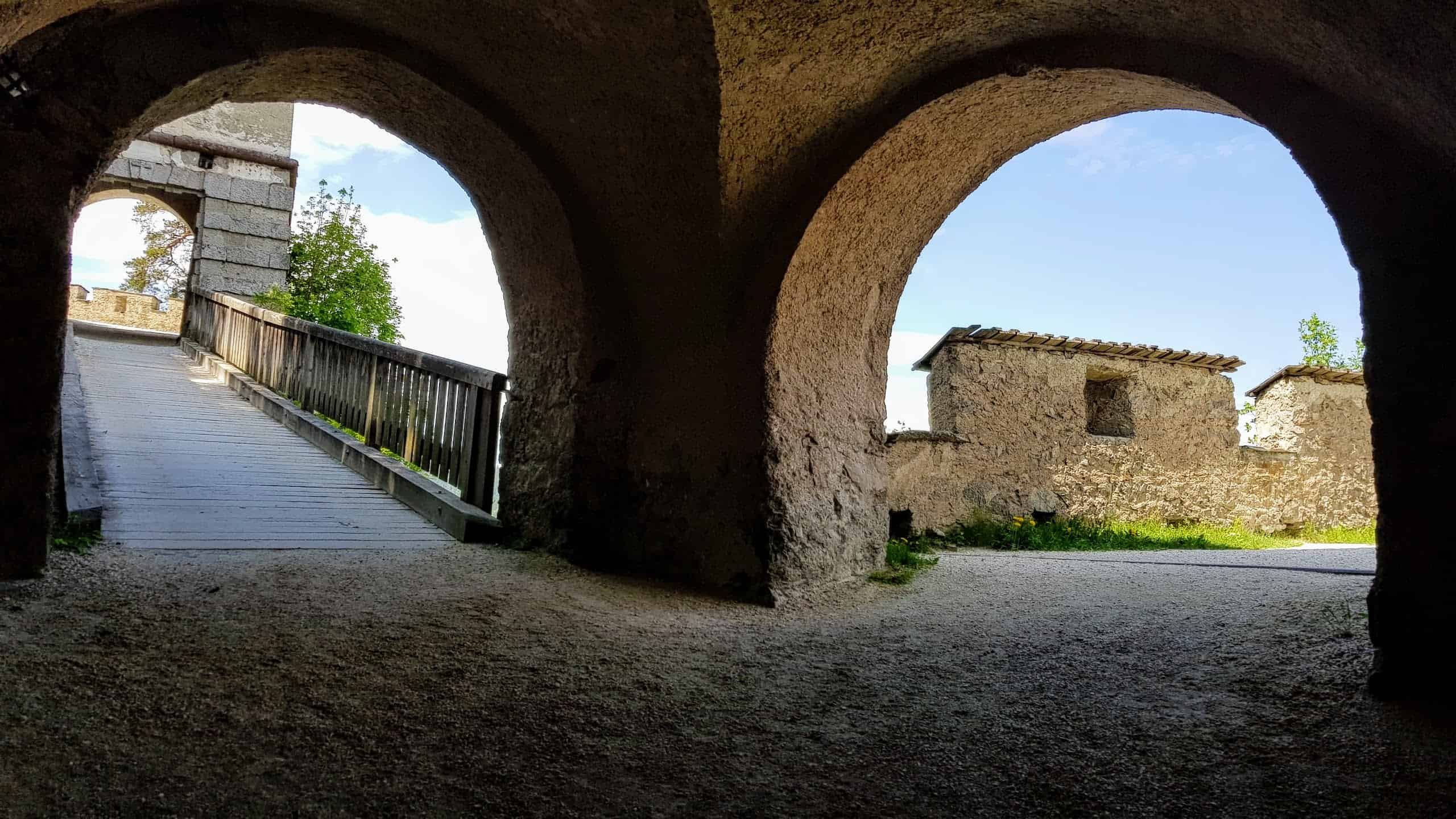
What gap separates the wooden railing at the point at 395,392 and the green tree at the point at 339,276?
11.2ft

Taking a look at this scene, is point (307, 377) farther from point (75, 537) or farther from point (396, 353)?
point (75, 537)

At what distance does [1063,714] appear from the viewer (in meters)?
2.12

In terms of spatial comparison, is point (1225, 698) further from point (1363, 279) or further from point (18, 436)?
point (18, 436)

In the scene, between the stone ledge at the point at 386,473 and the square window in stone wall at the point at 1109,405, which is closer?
the stone ledge at the point at 386,473

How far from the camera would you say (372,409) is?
21.1ft

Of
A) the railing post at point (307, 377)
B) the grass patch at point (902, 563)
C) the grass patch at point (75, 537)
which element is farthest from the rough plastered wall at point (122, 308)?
the grass patch at point (902, 563)

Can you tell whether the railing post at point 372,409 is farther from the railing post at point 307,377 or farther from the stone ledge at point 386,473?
the railing post at point 307,377

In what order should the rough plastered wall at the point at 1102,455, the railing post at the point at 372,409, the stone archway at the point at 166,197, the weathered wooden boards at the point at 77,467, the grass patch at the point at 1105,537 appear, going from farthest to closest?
the stone archway at the point at 166,197, the rough plastered wall at the point at 1102,455, the grass patch at the point at 1105,537, the railing post at the point at 372,409, the weathered wooden boards at the point at 77,467

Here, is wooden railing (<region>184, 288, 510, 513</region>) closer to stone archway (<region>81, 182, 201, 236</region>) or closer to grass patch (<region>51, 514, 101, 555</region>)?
grass patch (<region>51, 514, 101, 555</region>)

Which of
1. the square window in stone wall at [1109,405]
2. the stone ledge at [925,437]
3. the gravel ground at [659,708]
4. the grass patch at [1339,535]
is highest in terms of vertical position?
the square window in stone wall at [1109,405]

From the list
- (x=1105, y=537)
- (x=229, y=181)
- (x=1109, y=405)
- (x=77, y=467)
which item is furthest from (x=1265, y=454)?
(x=229, y=181)

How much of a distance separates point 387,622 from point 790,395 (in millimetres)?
1982

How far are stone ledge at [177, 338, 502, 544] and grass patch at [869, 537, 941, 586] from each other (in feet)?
7.27

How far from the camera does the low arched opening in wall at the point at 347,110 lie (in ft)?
9.37
